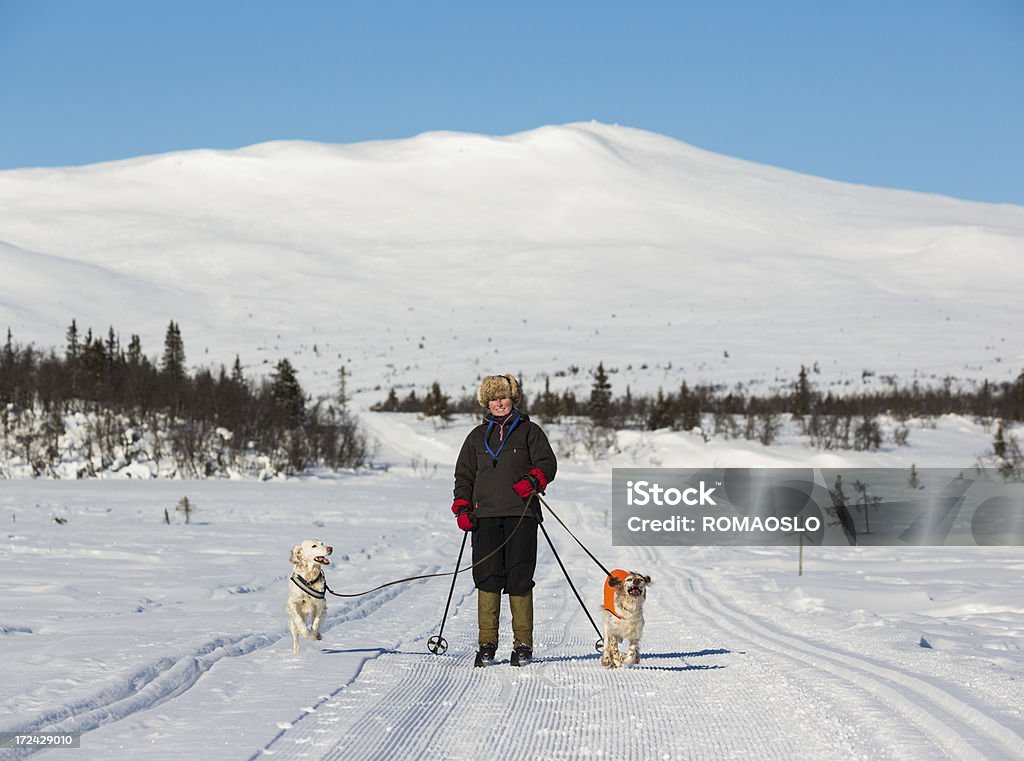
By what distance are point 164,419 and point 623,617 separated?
121 ft

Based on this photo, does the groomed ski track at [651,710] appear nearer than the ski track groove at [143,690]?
Yes

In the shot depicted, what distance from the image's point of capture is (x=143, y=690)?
6156mm

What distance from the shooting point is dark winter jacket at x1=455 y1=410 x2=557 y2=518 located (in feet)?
24.8

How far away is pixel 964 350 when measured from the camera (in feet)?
341

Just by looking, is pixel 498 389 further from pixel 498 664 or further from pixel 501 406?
pixel 498 664

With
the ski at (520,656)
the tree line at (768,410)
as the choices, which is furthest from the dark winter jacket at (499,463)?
the tree line at (768,410)

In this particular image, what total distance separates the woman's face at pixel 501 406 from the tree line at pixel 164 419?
33663mm

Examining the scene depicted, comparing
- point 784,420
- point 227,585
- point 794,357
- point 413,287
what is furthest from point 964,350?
point 227,585

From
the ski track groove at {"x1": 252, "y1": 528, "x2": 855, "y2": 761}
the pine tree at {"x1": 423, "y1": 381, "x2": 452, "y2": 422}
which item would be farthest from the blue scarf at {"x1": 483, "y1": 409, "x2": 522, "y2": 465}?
the pine tree at {"x1": 423, "y1": 381, "x2": 452, "y2": 422}

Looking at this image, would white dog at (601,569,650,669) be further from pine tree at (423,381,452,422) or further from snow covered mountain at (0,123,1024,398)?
snow covered mountain at (0,123,1024,398)

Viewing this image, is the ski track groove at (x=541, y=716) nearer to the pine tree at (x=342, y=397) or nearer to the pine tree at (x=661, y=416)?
the pine tree at (x=342, y=397)

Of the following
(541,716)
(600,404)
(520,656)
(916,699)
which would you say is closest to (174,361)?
(600,404)

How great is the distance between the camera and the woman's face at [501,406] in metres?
7.58

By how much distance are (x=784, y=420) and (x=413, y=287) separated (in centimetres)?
9181
